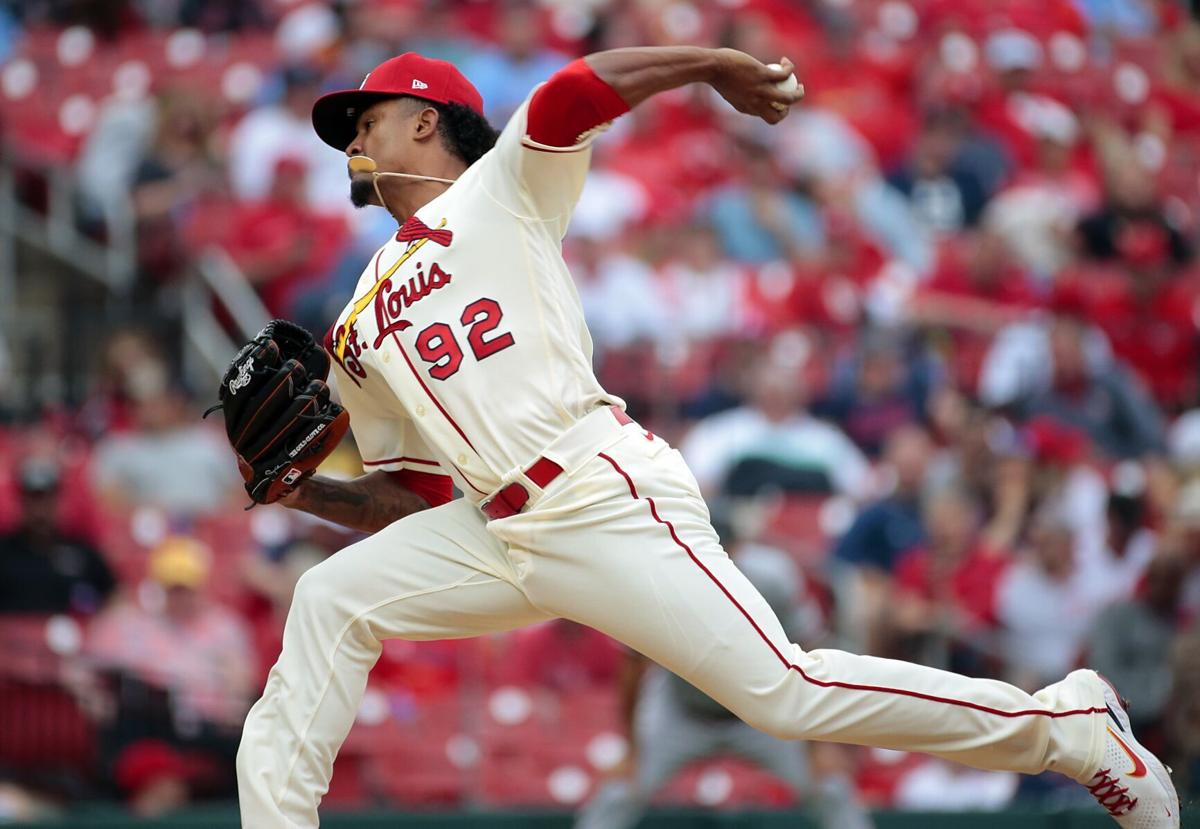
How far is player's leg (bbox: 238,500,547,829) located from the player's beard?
907 mm

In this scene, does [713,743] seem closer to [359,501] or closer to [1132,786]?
[359,501]

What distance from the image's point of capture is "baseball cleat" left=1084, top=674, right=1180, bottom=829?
4.24m

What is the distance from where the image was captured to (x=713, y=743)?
278 inches

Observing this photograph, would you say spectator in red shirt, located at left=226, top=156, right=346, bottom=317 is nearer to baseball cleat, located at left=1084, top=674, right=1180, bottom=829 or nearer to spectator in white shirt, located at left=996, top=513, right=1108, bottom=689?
spectator in white shirt, located at left=996, top=513, right=1108, bottom=689

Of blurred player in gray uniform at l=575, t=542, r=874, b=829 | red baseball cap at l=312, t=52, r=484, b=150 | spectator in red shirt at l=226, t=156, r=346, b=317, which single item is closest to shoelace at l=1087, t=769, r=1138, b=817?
red baseball cap at l=312, t=52, r=484, b=150

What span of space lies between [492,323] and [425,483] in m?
0.75

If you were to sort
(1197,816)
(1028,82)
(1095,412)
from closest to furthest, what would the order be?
1. (1197,816)
2. (1095,412)
3. (1028,82)

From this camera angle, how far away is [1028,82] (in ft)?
43.5

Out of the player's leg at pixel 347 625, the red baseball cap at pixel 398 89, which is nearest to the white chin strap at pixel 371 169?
the red baseball cap at pixel 398 89

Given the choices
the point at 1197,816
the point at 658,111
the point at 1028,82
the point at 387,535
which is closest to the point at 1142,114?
the point at 1028,82

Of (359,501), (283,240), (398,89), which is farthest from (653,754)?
(283,240)

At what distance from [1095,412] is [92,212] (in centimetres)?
614

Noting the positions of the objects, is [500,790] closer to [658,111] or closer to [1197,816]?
[1197,816]

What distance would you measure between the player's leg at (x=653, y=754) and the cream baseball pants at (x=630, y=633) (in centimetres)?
285
